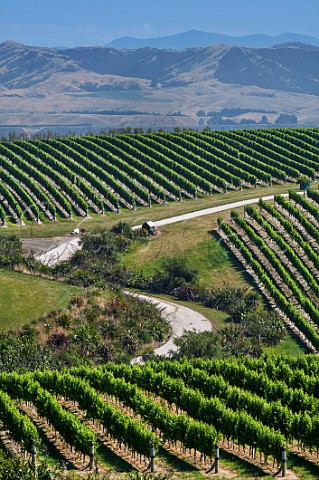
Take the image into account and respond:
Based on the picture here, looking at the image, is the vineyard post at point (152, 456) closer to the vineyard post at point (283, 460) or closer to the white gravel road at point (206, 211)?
the vineyard post at point (283, 460)

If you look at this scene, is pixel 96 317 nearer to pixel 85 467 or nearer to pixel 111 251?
pixel 111 251

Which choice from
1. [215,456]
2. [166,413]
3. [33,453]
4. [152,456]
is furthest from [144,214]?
[33,453]

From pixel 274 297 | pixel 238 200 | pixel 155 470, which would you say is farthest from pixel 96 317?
pixel 238 200

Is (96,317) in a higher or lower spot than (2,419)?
lower

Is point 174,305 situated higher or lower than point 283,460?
lower

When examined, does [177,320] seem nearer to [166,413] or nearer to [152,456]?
[166,413]

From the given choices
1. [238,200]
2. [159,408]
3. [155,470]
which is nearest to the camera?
[155,470]

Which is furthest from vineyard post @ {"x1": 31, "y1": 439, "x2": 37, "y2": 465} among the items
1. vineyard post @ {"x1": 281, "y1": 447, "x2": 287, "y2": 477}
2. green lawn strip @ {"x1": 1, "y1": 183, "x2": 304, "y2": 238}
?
green lawn strip @ {"x1": 1, "y1": 183, "x2": 304, "y2": 238}
